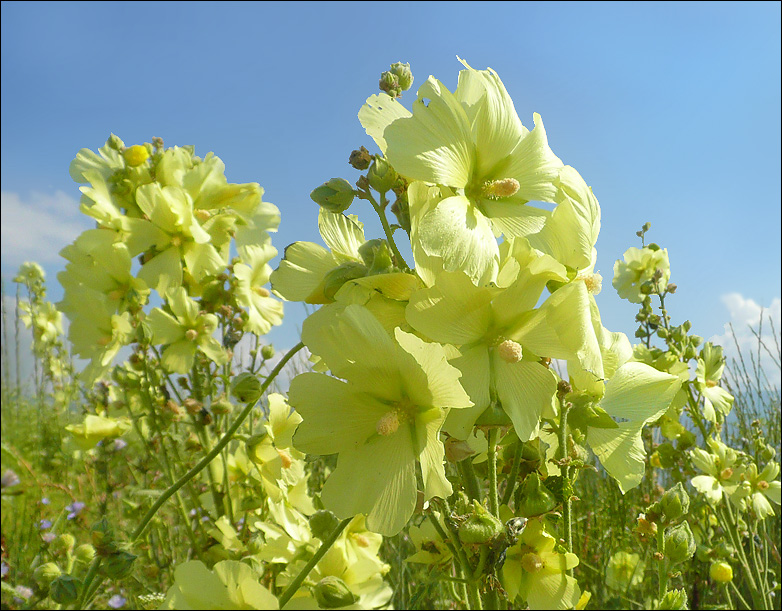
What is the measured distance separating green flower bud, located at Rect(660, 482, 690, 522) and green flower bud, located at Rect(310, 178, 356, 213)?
69 cm

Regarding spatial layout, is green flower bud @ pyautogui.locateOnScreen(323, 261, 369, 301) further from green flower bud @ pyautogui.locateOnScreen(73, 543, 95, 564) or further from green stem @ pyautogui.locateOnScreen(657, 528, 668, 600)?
green flower bud @ pyautogui.locateOnScreen(73, 543, 95, 564)

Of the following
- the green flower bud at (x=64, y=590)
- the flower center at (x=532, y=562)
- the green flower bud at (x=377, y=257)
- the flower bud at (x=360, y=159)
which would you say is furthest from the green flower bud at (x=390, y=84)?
the green flower bud at (x=64, y=590)

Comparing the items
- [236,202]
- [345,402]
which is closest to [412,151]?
[345,402]

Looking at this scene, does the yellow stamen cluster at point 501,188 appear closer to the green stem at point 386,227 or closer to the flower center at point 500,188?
the flower center at point 500,188

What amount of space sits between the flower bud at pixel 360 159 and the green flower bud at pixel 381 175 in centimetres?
Result: 3

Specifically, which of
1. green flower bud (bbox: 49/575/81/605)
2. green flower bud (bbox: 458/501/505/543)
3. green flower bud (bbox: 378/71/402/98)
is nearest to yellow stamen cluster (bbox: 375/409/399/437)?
green flower bud (bbox: 458/501/505/543)

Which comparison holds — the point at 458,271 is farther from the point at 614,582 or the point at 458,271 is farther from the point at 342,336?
the point at 614,582

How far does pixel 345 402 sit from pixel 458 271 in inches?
8.5

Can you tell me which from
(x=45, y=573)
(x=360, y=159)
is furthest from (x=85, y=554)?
(x=360, y=159)

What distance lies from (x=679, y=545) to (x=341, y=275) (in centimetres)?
68

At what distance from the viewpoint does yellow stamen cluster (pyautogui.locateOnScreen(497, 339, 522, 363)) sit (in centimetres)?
63

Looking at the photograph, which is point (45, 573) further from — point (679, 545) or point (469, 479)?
point (679, 545)

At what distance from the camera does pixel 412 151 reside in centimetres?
65

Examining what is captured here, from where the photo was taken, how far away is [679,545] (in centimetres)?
84
